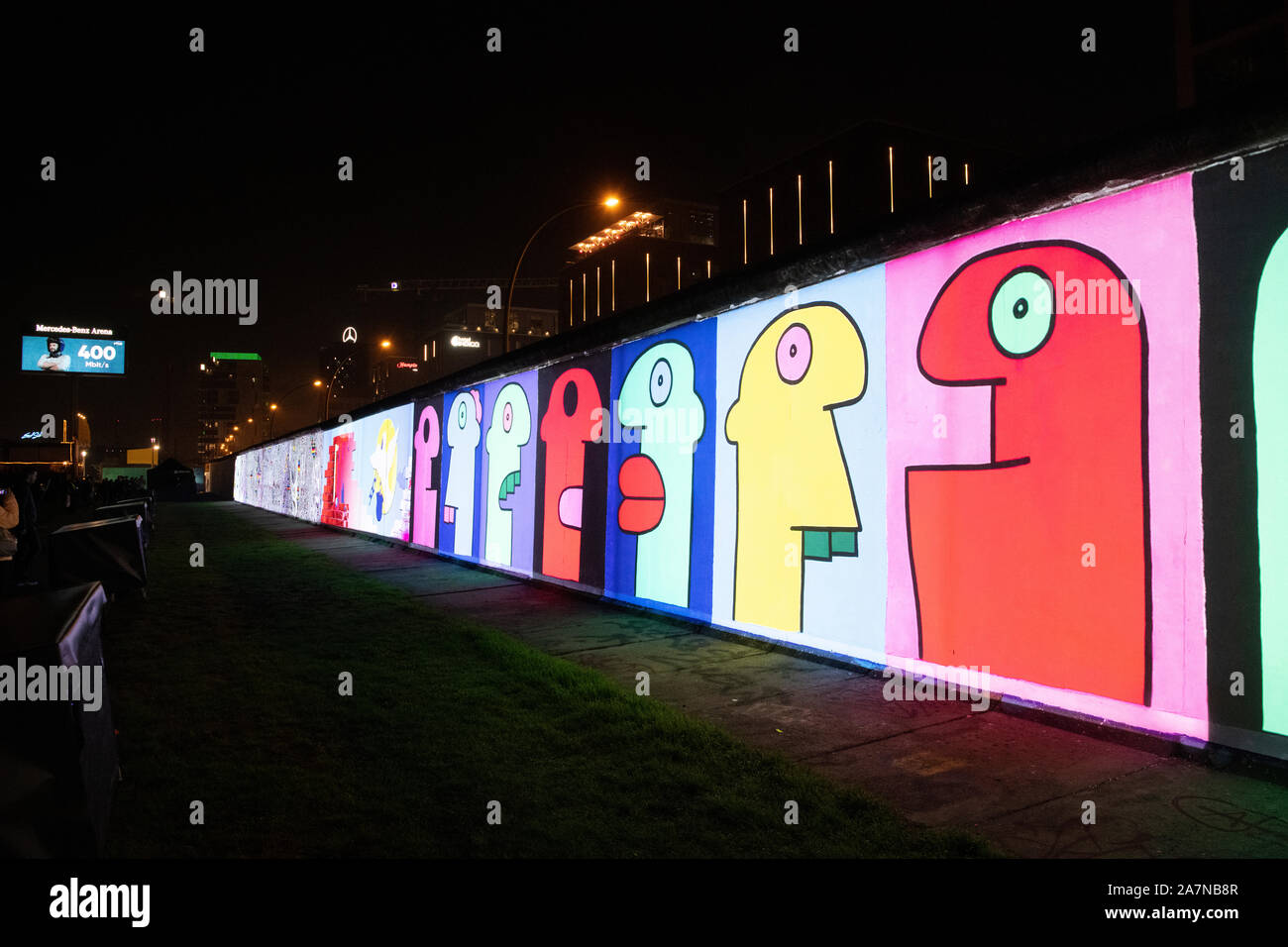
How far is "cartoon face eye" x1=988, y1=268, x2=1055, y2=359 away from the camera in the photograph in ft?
15.0

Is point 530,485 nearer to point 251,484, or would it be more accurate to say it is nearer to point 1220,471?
point 1220,471

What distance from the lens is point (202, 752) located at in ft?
14.1

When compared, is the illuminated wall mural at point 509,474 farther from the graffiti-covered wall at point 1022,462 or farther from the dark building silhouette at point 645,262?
the dark building silhouette at point 645,262

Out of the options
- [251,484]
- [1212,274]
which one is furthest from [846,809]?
[251,484]

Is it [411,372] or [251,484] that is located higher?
[411,372]

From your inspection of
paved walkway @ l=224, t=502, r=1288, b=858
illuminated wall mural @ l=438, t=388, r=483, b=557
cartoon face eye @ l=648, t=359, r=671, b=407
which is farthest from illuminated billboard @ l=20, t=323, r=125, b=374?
paved walkway @ l=224, t=502, r=1288, b=858

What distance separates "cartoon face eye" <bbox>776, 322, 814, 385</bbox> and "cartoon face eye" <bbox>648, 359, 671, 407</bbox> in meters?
1.74

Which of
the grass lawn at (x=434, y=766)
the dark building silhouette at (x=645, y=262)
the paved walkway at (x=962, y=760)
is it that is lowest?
the grass lawn at (x=434, y=766)

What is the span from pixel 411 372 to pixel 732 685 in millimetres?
99875

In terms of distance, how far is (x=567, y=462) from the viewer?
10.0 m

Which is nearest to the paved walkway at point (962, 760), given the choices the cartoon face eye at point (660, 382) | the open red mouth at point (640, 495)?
the open red mouth at point (640, 495)

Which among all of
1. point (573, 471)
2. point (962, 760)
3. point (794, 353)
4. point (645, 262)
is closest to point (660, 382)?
point (794, 353)

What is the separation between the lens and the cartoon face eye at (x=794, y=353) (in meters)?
6.39


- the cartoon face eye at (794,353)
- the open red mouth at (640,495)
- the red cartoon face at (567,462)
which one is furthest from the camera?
the red cartoon face at (567,462)
